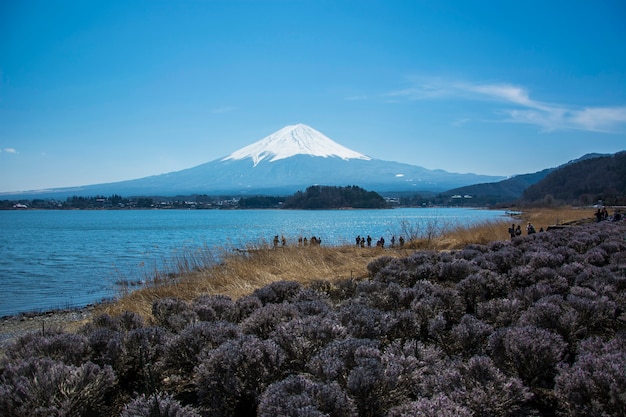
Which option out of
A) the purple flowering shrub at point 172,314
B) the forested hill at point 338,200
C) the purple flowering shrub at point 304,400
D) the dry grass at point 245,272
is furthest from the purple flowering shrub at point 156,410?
the forested hill at point 338,200

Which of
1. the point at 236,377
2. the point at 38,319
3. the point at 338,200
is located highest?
the point at 338,200

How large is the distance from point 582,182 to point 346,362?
502 feet

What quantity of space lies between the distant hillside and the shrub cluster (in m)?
116

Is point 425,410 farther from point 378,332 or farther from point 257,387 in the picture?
point 378,332

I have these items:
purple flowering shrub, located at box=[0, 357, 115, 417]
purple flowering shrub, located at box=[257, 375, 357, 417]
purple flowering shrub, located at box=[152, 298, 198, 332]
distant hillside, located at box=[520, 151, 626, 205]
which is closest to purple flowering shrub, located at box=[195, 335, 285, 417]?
purple flowering shrub, located at box=[257, 375, 357, 417]

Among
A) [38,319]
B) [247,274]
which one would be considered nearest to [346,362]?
[247,274]

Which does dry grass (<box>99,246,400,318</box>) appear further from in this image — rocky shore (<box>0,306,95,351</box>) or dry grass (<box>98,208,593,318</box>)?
rocky shore (<box>0,306,95,351</box>)

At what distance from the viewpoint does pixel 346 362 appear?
303 cm

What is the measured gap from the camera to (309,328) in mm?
3686

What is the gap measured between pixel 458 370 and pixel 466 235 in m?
15.1

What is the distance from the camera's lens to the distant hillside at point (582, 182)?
12031cm

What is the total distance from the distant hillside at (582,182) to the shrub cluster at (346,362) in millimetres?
116048

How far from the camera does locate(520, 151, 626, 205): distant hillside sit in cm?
12031

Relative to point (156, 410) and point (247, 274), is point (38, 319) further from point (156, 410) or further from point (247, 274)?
point (156, 410)
